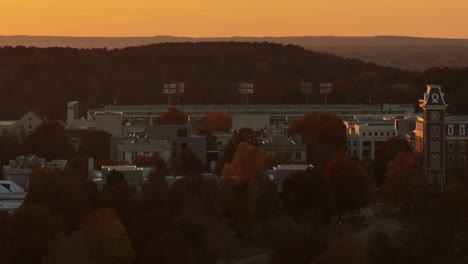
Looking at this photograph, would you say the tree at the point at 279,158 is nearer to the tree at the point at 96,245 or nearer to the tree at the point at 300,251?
the tree at the point at 96,245

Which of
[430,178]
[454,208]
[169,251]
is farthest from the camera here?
[430,178]

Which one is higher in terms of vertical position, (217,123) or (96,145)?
(217,123)

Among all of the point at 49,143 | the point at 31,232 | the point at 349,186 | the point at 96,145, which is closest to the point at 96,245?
the point at 31,232

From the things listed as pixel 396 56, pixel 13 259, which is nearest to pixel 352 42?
pixel 396 56

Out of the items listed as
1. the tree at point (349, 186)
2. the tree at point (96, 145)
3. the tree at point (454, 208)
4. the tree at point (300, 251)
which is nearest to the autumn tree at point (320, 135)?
the tree at point (96, 145)

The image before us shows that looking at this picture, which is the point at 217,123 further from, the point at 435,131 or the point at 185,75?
the point at 185,75

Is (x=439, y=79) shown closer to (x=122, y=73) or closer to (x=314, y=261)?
(x=122, y=73)
